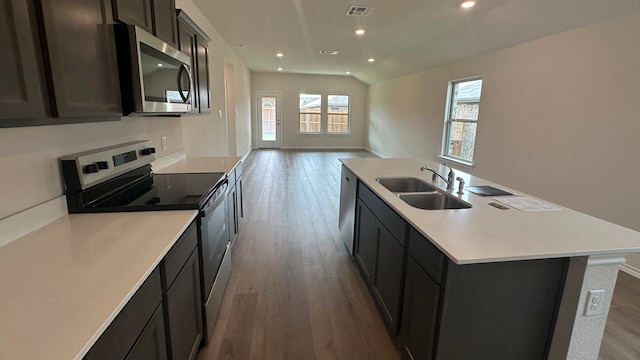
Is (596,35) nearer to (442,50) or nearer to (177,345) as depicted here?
(442,50)

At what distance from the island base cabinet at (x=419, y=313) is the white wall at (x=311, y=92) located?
31.6ft

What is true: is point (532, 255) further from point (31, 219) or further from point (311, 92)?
point (311, 92)

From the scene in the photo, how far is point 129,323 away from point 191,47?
7.49 feet

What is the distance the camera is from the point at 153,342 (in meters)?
1.13

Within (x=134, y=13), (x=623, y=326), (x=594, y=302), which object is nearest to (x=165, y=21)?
(x=134, y=13)

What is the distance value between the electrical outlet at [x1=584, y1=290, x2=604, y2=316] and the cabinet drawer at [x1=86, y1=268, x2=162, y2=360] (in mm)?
1817

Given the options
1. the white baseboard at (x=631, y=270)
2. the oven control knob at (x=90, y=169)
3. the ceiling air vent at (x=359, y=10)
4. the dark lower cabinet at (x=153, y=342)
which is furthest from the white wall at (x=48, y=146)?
the white baseboard at (x=631, y=270)

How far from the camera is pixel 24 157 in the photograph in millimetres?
1262

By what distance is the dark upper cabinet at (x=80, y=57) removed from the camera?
1042mm

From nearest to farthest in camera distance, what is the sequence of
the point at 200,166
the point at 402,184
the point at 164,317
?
the point at 164,317 → the point at 402,184 → the point at 200,166

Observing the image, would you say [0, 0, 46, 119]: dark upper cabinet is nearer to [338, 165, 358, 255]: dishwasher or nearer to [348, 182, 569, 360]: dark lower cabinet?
[348, 182, 569, 360]: dark lower cabinet

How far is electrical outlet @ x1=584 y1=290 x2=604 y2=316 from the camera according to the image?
1373 mm

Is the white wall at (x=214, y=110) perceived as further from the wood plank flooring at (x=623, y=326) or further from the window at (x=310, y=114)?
the wood plank flooring at (x=623, y=326)

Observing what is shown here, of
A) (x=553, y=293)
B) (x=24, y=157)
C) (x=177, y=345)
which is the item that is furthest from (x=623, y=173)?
(x=24, y=157)
